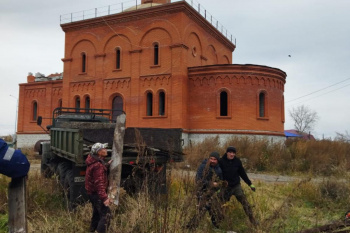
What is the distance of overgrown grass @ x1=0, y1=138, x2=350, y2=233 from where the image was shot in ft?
14.8

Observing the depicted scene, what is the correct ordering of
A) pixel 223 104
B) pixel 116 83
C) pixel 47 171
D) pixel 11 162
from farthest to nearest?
pixel 116 83, pixel 223 104, pixel 47 171, pixel 11 162

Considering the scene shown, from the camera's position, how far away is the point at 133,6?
1102 inches

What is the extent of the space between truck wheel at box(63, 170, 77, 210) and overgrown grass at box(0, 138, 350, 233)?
7.4 inches

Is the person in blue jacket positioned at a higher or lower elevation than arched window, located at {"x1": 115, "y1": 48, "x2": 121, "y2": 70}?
lower

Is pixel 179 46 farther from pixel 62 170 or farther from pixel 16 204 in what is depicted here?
pixel 16 204

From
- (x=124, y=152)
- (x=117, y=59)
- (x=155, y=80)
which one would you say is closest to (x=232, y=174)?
(x=124, y=152)

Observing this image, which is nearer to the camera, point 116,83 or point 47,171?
point 47,171

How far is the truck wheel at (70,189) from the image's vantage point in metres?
6.55

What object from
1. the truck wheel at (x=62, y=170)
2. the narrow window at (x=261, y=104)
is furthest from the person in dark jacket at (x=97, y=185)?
the narrow window at (x=261, y=104)

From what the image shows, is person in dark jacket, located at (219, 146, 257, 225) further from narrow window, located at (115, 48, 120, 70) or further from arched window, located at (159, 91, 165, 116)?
narrow window, located at (115, 48, 120, 70)

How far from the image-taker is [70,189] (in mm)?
6691

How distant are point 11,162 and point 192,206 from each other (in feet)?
9.83

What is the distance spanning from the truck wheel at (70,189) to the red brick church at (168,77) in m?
15.6

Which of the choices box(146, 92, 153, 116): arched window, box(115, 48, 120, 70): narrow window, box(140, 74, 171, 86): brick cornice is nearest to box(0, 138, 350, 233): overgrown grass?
box(140, 74, 171, 86): brick cornice
